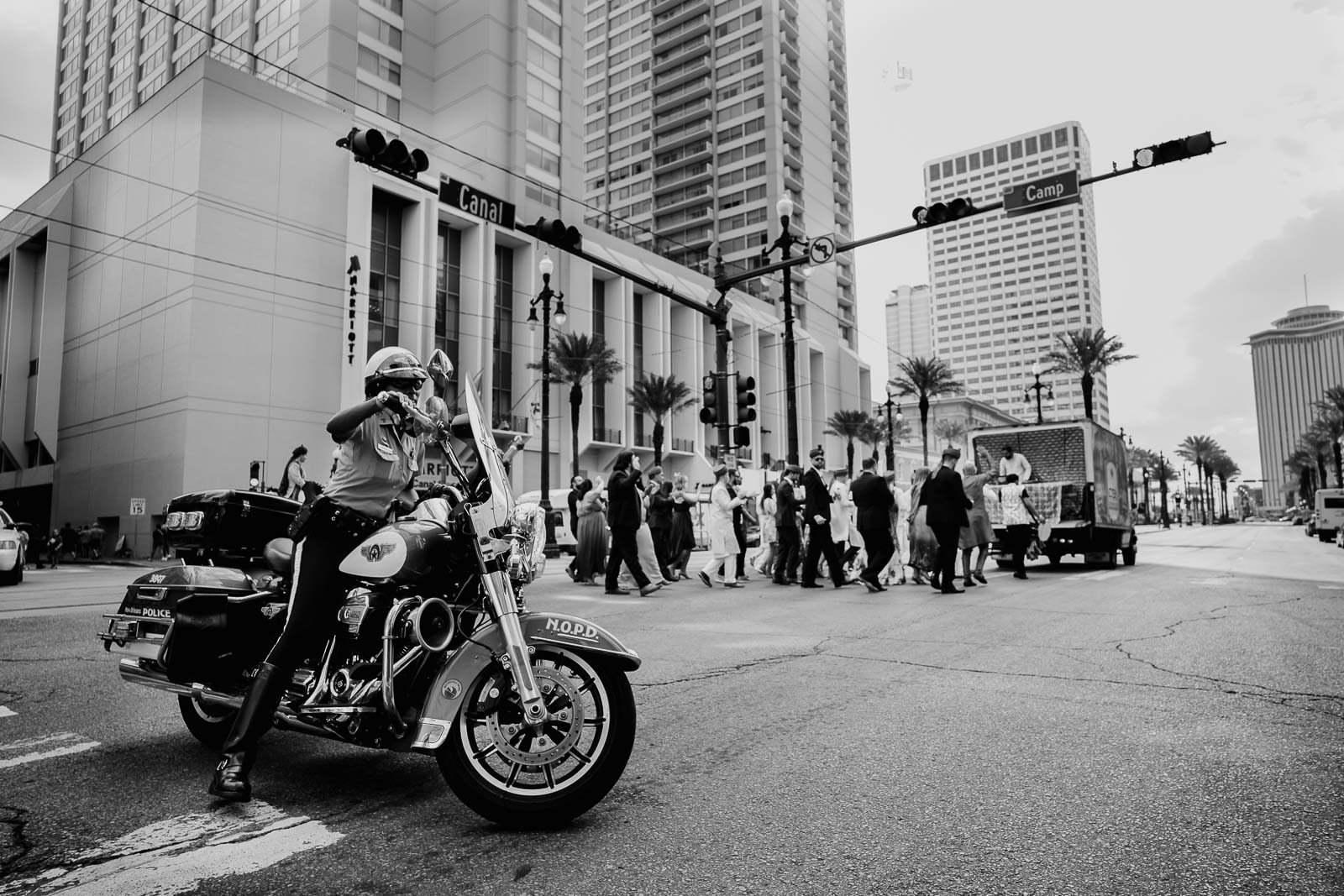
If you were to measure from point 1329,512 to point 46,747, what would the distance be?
45094 millimetres

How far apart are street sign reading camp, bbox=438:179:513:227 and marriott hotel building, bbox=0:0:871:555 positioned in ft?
0.57

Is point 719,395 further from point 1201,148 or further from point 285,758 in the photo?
point 285,758

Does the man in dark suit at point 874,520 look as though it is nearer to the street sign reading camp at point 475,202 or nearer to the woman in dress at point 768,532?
the woman in dress at point 768,532

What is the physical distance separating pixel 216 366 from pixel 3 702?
3035 centimetres

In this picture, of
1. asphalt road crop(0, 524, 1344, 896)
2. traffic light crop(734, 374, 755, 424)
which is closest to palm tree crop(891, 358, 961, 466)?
traffic light crop(734, 374, 755, 424)

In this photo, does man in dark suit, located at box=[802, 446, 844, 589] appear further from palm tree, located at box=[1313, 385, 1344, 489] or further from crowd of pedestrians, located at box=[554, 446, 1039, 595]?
palm tree, located at box=[1313, 385, 1344, 489]

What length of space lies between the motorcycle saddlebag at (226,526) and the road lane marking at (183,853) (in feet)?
4.21

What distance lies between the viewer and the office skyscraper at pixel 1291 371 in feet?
454

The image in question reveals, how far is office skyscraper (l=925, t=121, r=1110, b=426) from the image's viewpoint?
10281 cm

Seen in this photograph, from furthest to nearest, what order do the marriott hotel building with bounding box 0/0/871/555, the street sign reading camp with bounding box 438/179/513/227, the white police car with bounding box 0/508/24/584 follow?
the marriott hotel building with bounding box 0/0/871/555 → the white police car with bounding box 0/508/24/584 → the street sign reading camp with bounding box 438/179/513/227

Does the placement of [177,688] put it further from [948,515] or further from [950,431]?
[950,431]

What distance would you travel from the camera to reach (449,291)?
4403 centimetres

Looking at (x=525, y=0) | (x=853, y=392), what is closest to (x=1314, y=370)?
(x=853, y=392)

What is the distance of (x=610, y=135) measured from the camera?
309 feet
